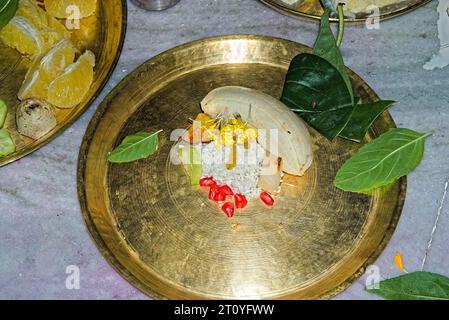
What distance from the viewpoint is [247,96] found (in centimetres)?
144

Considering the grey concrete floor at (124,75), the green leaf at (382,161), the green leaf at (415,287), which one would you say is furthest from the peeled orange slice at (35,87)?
the green leaf at (415,287)

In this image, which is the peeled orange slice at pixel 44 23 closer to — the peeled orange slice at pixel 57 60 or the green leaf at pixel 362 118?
the peeled orange slice at pixel 57 60

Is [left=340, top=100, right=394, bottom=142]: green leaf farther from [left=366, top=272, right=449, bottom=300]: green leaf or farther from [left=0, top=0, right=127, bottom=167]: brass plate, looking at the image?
[left=0, top=0, right=127, bottom=167]: brass plate

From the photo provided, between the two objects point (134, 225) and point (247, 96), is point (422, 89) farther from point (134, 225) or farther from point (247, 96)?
point (134, 225)

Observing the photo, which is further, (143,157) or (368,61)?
(368,61)

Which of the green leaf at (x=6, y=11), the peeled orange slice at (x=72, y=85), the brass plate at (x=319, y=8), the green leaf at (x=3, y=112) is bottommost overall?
the green leaf at (x=3, y=112)

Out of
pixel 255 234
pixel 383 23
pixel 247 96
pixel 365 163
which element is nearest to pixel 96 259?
pixel 255 234

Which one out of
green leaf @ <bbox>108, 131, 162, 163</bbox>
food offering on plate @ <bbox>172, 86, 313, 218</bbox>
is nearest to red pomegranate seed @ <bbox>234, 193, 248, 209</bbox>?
food offering on plate @ <bbox>172, 86, 313, 218</bbox>

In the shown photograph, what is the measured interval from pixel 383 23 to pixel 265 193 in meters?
0.64

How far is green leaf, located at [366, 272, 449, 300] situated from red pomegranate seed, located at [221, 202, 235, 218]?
0.32 meters

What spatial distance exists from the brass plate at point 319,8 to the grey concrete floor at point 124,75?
0.04 metres

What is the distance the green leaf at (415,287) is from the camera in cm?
132

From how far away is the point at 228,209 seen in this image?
1400mm

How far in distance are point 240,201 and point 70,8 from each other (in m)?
0.70
